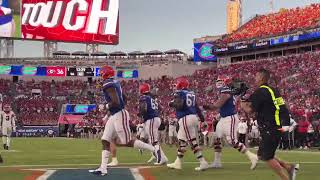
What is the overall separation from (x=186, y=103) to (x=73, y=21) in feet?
140

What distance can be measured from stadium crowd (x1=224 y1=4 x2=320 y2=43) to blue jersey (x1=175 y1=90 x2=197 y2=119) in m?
45.8

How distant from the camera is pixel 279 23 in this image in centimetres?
6669

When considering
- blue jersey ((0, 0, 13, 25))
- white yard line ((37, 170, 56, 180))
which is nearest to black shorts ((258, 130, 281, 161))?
white yard line ((37, 170, 56, 180))

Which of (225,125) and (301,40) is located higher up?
(301,40)

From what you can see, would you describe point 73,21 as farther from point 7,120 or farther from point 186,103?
point 186,103

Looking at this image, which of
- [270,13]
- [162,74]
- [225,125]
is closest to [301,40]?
[270,13]

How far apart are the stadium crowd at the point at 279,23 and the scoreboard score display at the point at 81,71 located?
16879 millimetres

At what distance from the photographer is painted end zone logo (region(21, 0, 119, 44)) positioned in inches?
2125

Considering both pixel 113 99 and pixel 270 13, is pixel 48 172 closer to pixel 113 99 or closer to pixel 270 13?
pixel 113 99

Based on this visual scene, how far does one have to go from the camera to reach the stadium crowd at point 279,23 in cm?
6075

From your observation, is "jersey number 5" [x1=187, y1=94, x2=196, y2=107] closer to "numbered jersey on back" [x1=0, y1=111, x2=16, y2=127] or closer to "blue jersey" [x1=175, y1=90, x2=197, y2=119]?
"blue jersey" [x1=175, y1=90, x2=197, y2=119]

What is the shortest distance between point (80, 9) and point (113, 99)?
44.5 meters

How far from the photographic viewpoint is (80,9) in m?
54.9

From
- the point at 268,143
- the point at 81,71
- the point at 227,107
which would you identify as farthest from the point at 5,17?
the point at 268,143
